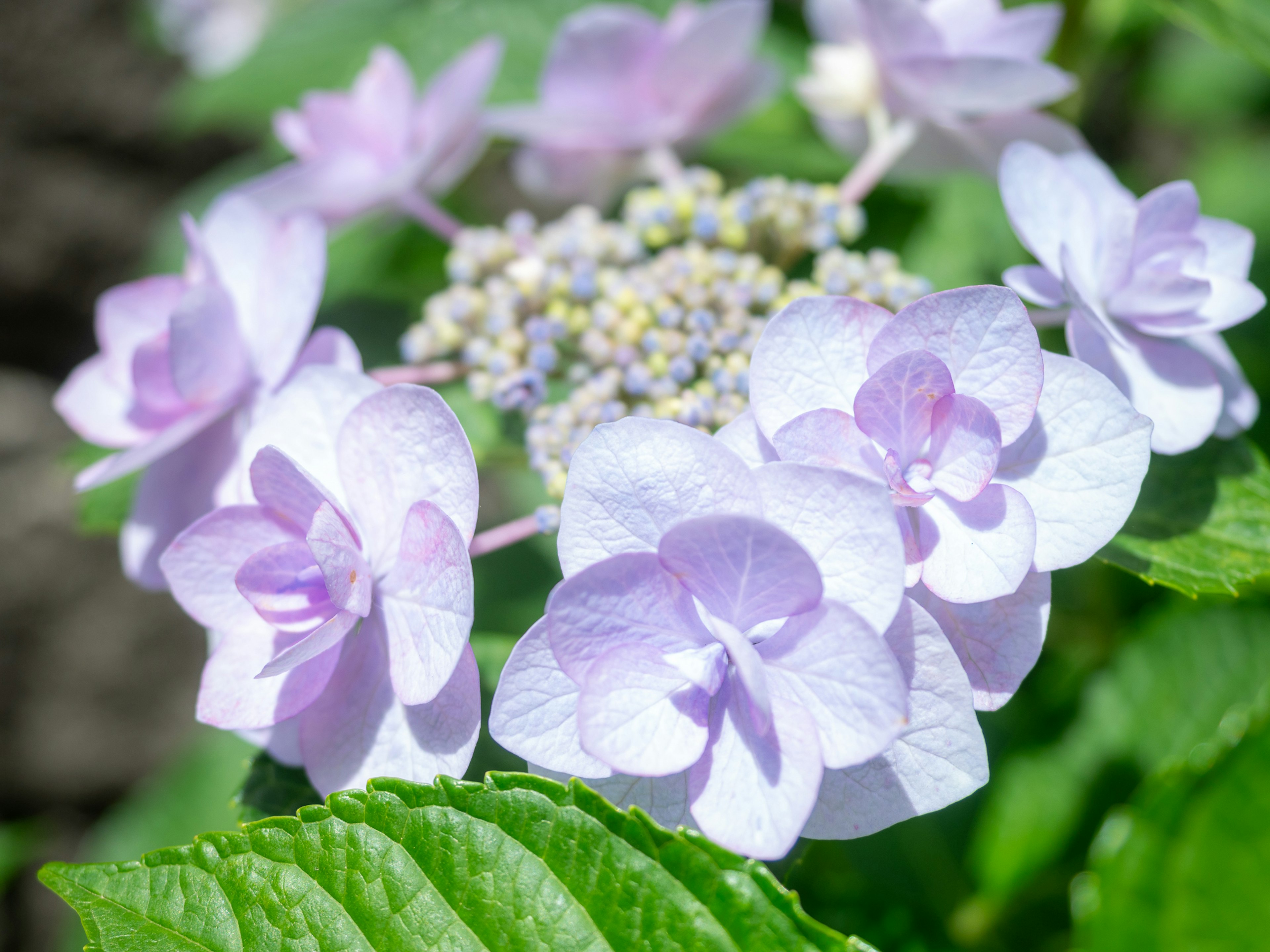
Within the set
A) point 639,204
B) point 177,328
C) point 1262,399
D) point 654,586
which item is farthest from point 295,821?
point 1262,399

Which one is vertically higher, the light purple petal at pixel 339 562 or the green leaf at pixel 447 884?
the light purple petal at pixel 339 562

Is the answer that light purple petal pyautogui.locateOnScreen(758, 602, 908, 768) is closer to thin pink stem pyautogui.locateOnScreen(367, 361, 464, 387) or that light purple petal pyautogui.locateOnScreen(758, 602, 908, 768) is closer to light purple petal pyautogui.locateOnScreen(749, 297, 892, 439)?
light purple petal pyautogui.locateOnScreen(749, 297, 892, 439)

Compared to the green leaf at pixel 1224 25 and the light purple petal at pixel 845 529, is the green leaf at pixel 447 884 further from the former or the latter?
the green leaf at pixel 1224 25

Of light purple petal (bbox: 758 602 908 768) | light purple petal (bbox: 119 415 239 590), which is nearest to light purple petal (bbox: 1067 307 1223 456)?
light purple petal (bbox: 758 602 908 768)

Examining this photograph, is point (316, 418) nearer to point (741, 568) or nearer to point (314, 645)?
point (314, 645)

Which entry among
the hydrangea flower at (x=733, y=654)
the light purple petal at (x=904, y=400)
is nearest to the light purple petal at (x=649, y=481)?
the hydrangea flower at (x=733, y=654)
